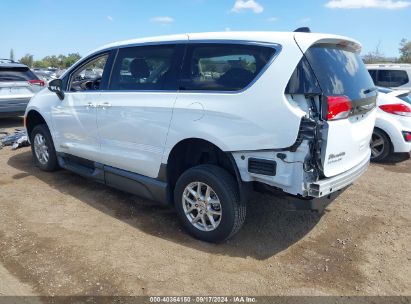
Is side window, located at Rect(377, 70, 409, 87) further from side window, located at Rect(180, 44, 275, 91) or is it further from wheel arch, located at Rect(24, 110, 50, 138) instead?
wheel arch, located at Rect(24, 110, 50, 138)

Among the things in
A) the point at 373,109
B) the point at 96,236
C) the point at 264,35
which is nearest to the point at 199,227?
the point at 96,236

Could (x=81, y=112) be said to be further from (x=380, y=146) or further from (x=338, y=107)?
(x=380, y=146)

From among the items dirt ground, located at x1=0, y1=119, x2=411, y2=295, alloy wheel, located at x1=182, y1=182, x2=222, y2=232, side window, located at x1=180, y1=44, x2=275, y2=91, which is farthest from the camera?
alloy wheel, located at x1=182, y1=182, x2=222, y2=232

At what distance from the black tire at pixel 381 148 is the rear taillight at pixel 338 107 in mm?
3922

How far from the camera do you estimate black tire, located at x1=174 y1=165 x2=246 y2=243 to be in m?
3.42

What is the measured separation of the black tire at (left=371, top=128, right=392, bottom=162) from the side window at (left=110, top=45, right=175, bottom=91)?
4.52m

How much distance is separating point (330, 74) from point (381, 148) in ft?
13.7

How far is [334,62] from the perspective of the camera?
Answer: 337cm

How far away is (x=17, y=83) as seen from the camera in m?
8.88

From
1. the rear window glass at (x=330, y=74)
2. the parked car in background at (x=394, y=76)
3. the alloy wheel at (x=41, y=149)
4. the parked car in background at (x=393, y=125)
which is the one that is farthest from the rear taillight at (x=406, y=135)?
the alloy wheel at (x=41, y=149)

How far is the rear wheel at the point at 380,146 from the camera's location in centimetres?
670

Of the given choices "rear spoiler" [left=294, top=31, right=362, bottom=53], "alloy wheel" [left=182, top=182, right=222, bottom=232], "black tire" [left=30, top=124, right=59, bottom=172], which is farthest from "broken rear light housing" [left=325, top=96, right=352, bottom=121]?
"black tire" [left=30, top=124, right=59, bottom=172]

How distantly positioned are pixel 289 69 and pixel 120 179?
7.81 feet

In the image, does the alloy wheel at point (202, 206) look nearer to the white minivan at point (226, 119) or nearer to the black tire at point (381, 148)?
the white minivan at point (226, 119)
